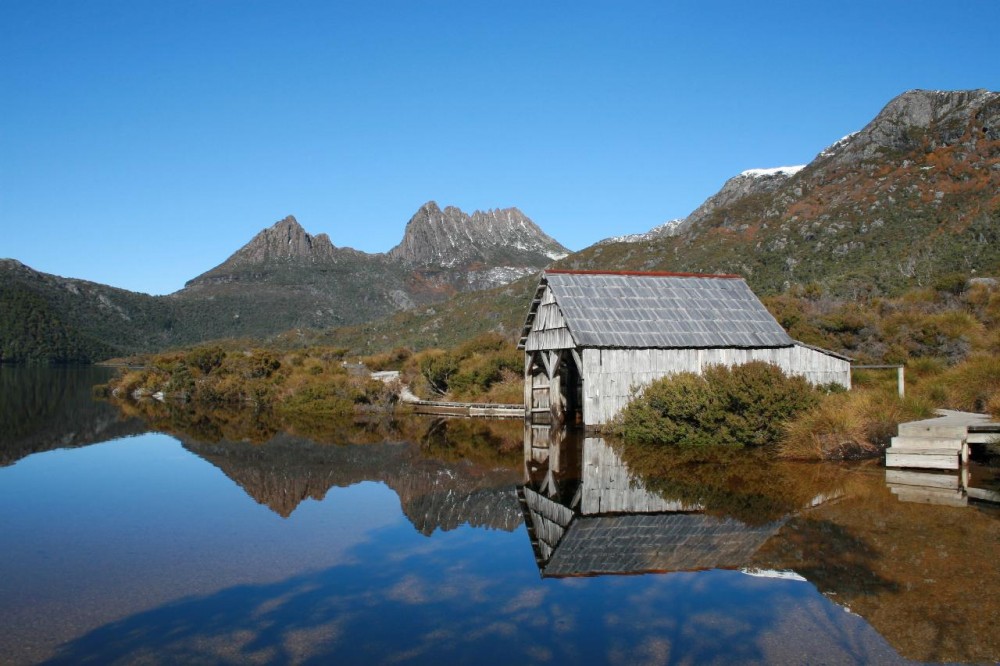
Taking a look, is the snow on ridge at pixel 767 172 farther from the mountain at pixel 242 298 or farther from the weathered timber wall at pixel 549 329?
the weathered timber wall at pixel 549 329

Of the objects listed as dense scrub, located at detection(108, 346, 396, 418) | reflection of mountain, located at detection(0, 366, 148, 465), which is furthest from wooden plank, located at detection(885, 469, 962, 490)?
dense scrub, located at detection(108, 346, 396, 418)

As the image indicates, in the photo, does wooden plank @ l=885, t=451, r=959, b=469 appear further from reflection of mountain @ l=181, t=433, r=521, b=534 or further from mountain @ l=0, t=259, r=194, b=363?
mountain @ l=0, t=259, r=194, b=363

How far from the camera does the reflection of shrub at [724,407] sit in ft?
63.5

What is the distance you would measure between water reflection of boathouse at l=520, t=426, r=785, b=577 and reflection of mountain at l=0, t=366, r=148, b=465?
1590 centimetres

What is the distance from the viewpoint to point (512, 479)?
55.1 feet

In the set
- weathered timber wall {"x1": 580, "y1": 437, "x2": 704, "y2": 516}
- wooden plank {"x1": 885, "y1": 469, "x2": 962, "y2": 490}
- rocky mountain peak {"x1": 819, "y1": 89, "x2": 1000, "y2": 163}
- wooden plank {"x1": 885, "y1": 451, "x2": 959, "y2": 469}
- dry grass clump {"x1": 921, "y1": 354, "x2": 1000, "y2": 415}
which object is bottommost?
weathered timber wall {"x1": 580, "y1": 437, "x2": 704, "y2": 516}

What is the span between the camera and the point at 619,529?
1191 centimetres

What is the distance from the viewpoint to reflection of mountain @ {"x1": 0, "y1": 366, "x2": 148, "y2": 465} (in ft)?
83.0

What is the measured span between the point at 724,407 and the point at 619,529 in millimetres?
8966

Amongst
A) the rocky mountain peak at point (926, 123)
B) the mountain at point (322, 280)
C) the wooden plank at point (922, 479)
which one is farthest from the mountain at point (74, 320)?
the wooden plank at point (922, 479)

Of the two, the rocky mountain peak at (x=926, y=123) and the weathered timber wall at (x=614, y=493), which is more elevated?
the rocky mountain peak at (x=926, y=123)

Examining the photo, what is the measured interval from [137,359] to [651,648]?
4042 inches

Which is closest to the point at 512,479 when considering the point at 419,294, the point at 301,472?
the point at 301,472

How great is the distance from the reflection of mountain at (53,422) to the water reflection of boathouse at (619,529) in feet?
52.2
